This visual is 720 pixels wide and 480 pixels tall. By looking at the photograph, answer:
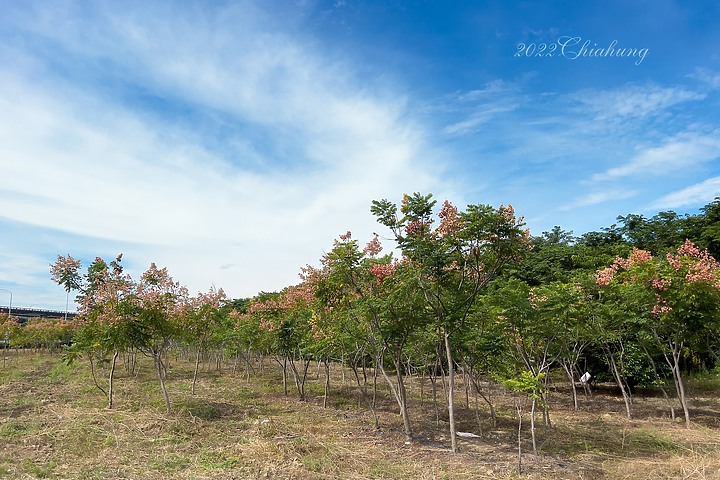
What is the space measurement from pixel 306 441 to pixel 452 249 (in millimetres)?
5255

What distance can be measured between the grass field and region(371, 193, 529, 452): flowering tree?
1.73 m

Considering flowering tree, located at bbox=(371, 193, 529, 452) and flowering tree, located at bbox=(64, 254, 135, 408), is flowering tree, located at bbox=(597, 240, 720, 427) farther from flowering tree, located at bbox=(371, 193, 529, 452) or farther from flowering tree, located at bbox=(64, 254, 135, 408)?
flowering tree, located at bbox=(64, 254, 135, 408)

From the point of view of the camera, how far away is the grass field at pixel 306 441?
7.71 metres

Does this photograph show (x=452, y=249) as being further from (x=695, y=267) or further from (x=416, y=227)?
(x=695, y=267)

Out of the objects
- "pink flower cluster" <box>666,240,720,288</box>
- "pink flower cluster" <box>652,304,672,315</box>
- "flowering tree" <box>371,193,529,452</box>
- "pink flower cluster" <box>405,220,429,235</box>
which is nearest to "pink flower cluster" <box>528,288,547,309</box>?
"flowering tree" <box>371,193,529,452</box>

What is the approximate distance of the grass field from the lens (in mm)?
7711

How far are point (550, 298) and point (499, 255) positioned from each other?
6.33 feet

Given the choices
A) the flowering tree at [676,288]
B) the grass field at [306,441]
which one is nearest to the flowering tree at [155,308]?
the grass field at [306,441]

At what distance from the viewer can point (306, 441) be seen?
9422 millimetres

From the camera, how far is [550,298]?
31.4 feet

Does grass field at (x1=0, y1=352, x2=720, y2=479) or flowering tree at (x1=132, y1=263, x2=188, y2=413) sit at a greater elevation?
flowering tree at (x1=132, y1=263, x2=188, y2=413)

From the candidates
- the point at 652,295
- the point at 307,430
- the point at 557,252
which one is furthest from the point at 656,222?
the point at 307,430

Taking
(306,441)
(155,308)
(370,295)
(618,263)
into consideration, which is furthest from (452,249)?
(155,308)

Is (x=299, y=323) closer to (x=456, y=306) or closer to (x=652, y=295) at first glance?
(x=456, y=306)
